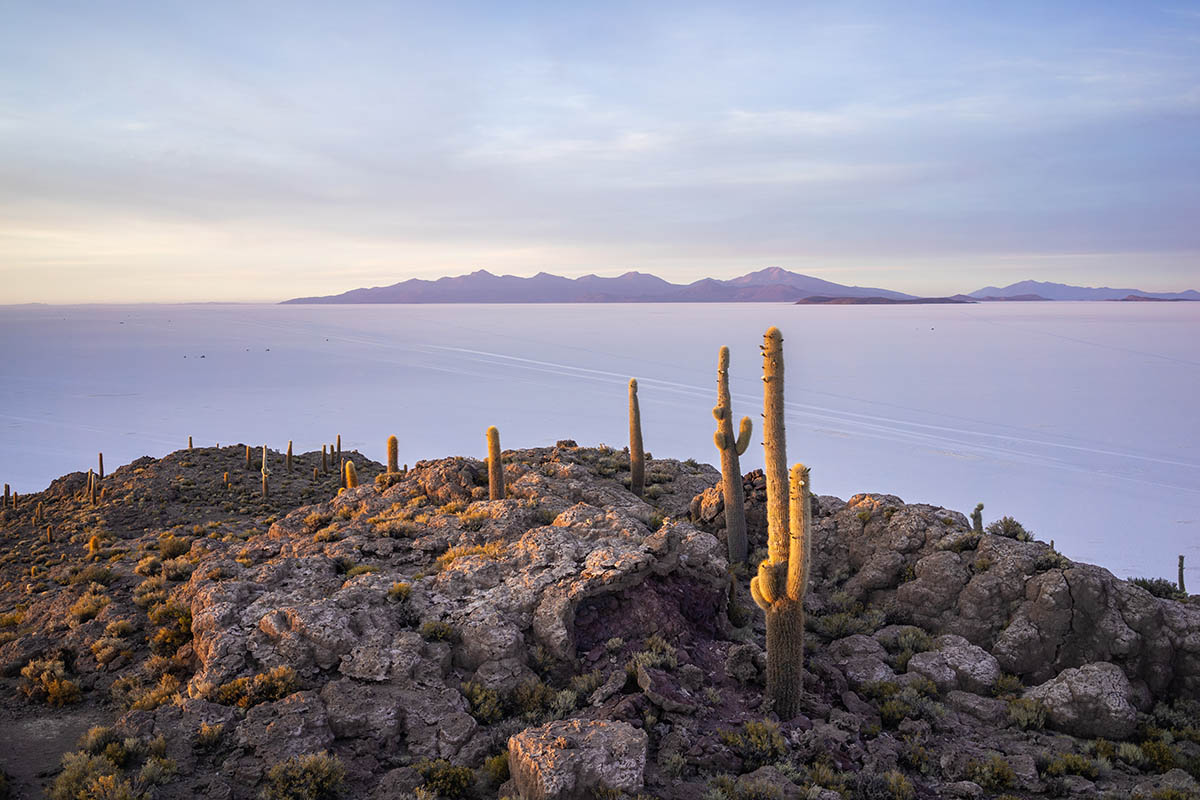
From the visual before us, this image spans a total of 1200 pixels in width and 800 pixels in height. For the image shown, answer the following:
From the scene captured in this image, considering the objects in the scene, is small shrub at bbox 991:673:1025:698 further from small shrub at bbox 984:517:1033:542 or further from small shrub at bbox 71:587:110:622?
small shrub at bbox 71:587:110:622

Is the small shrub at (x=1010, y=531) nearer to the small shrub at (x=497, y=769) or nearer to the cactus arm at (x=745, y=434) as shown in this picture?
the cactus arm at (x=745, y=434)

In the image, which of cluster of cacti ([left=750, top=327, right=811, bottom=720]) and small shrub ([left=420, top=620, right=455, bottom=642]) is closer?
cluster of cacti ([left=750, top=327, right=811, bottom=720])

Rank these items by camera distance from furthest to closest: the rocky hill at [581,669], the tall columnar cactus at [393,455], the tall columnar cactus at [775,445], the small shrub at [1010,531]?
the tall columnar cactus at [393,455]
the small shrub at [1010,531]
the tall columnar cactus at [775,445]
the rocky hill at [581,669]

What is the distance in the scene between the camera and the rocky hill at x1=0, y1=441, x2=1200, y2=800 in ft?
31.6

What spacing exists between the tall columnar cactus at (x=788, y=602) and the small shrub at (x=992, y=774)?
2716mm

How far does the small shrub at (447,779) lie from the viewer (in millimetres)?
→ 9414

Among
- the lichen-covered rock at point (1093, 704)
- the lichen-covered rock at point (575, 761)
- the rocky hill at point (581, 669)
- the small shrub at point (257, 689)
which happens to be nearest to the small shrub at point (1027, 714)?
the rocky hill at point (581, 669)

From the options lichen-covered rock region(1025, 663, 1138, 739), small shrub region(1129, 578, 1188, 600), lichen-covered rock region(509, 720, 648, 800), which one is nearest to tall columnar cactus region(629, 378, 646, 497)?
lichen-covered rock region(1025, 663, 1138, 739)

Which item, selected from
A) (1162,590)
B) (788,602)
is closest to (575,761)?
(788,602)

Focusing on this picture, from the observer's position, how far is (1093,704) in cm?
1212

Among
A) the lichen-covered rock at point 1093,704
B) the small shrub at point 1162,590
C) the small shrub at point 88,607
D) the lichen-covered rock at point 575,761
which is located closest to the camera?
the lichen-covered rock at point 575,761

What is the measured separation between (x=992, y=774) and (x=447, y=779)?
8213mm

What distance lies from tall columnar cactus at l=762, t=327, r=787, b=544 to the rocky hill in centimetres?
263

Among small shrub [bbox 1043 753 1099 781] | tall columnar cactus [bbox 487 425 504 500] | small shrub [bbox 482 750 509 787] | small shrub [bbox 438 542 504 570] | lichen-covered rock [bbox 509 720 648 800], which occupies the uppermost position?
tall columnar cactus [bbox 487 425 504 500]
